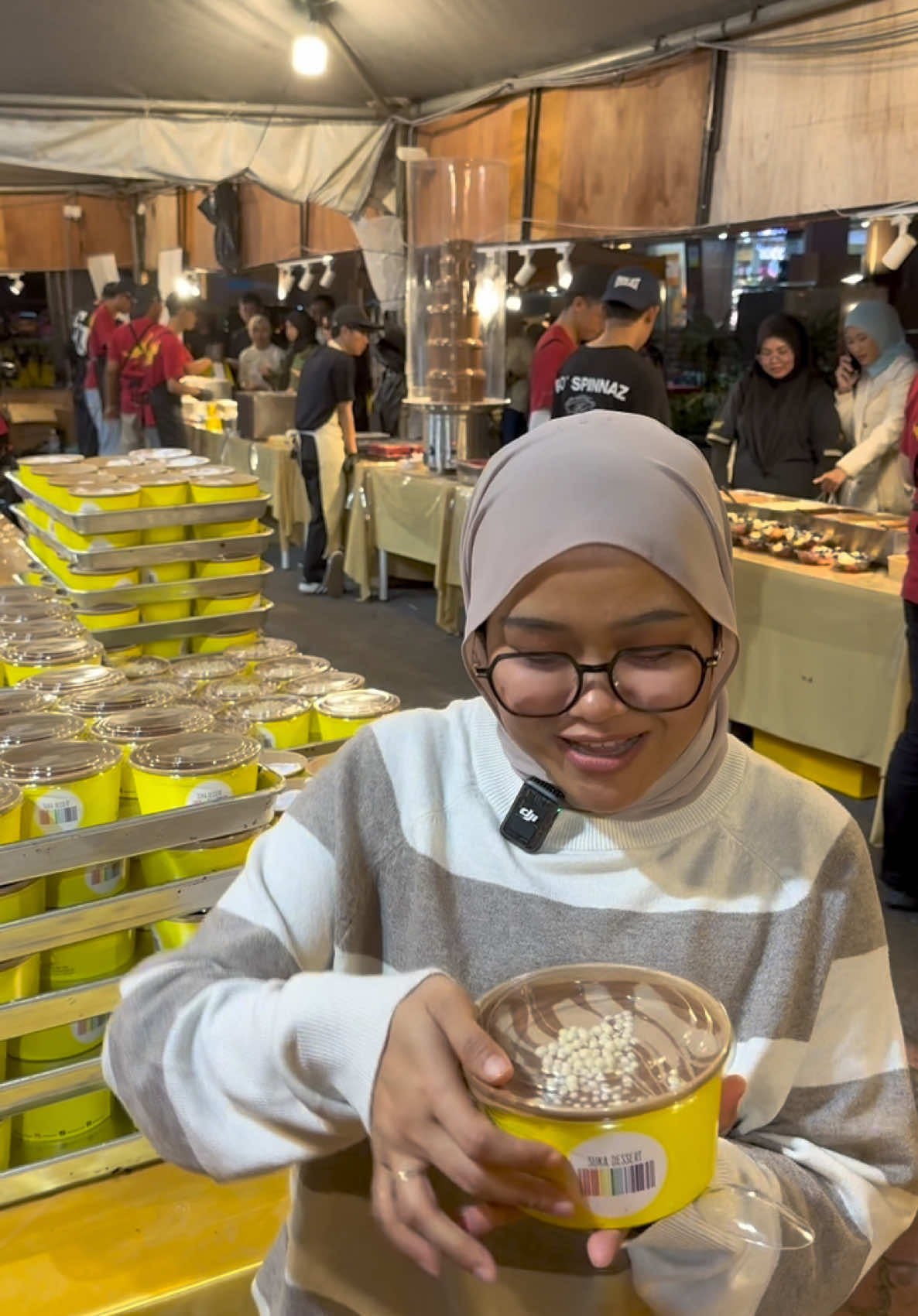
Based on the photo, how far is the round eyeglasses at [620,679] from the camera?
76cm

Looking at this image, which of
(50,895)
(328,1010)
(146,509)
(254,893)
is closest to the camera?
(328,1010)

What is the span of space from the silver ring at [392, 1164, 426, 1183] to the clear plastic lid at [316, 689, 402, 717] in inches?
46.8

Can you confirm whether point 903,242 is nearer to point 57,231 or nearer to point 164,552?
point 164,552

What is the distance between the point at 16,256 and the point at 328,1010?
43.6 ft

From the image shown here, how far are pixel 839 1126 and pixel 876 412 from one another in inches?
168

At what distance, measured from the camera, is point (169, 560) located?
2.31 metres

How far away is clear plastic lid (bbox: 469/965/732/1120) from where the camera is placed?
61cm

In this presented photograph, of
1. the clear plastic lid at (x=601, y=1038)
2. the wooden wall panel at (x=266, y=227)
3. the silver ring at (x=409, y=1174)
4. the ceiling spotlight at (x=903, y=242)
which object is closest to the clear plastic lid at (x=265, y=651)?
the clear plastic lid at (x=601, y=1038)

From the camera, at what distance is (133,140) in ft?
18.9

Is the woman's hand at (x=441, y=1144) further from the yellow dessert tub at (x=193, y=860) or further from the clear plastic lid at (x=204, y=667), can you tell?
the clear plastic lid at (x=204, y=667)

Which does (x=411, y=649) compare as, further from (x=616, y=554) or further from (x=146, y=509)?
(x=616, y=554)

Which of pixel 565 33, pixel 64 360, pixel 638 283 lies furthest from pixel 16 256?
pixel 638 283

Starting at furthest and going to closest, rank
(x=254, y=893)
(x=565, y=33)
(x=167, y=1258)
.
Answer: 1. (x=565, y=33)
2. (x=167, y=1258)
3. (x=254, y=893)

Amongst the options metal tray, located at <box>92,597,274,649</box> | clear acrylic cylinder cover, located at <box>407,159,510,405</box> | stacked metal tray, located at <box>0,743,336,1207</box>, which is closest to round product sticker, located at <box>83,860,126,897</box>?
stacked metal tray, located at <box>0,743,336,1207</box>
